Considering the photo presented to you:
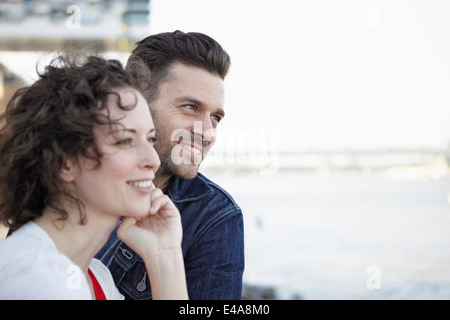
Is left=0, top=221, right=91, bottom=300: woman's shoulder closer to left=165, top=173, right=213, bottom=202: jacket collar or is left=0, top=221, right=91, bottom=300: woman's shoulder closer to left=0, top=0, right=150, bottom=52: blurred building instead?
left=165, top=173, right=213, bottom=202: jacket collar

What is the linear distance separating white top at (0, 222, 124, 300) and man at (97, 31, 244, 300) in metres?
0.74

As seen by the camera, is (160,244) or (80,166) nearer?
(80,166)

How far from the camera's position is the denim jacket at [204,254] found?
211cm

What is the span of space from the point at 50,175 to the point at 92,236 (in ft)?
0.80

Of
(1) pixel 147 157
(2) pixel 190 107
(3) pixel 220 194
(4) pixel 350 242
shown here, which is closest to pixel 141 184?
(1) pixel 147 157

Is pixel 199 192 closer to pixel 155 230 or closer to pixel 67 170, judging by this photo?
pixel 155 230

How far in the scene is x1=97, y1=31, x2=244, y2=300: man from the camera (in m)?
2.14

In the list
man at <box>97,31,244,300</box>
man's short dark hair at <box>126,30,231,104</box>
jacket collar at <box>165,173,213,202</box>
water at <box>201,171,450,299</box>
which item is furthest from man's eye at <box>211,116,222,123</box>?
water at <box>201,171,450,299</box>

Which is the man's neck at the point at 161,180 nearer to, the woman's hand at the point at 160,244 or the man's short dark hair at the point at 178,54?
the man's short dark hair at the point at 178,54

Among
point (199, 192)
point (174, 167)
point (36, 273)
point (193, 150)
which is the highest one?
point (193, 150)

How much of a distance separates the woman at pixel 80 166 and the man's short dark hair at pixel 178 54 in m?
0.94

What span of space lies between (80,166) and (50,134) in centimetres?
14

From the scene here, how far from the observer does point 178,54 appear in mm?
2635
